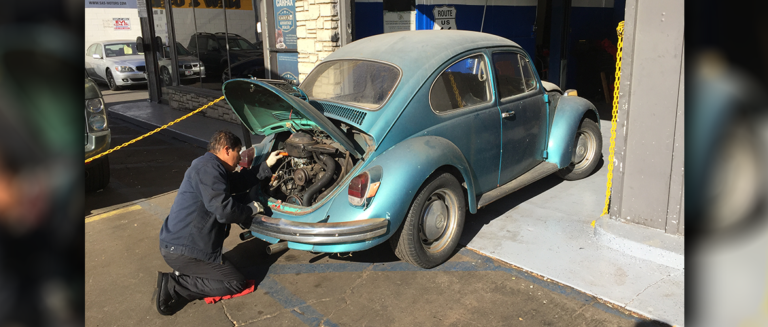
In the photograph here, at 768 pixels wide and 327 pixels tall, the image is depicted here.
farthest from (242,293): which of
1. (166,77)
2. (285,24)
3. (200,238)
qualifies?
(166,77)

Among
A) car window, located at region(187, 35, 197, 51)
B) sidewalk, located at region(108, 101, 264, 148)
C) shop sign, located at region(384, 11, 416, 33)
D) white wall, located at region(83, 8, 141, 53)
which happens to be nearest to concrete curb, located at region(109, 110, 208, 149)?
sidewalk, located at region(108, 101, 264, 148)

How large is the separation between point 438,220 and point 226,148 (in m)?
1.74

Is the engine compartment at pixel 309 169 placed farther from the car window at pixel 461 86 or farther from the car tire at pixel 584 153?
the car tire at pixel 584 153

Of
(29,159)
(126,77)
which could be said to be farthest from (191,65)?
(29,159)

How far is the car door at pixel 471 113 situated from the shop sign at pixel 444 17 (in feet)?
15.0

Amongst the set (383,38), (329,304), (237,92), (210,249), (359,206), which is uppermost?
(383,38)

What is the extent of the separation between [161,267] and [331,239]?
174cm

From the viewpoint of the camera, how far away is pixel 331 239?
3.54m

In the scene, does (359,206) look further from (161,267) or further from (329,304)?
(161,267)

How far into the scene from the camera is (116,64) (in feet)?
54.2

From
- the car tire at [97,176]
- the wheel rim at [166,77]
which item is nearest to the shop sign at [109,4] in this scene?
the wheel rim at [166,77]

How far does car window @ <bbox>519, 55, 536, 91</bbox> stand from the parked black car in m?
7.66

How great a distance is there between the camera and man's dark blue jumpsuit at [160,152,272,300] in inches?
142

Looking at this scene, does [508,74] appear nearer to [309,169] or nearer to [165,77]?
[309,169]
